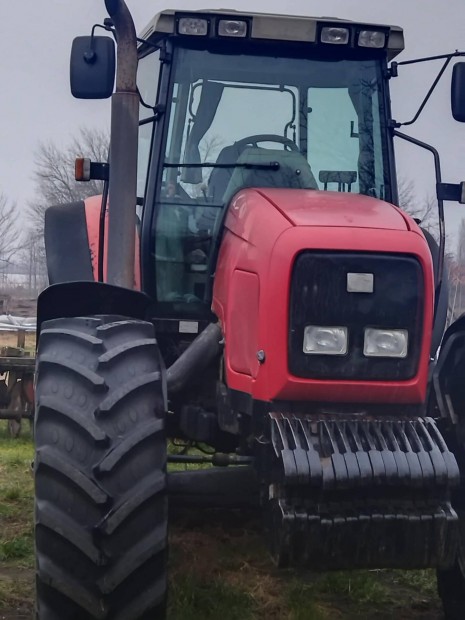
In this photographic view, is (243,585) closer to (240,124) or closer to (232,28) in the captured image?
(240,124)

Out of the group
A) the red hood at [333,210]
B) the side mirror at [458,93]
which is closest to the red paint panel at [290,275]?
the red hood at [333,210]

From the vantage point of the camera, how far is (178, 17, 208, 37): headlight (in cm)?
436

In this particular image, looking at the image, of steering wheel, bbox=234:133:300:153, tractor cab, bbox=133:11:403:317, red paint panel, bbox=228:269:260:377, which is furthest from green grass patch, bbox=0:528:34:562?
steering wheel, bbox=234:133:300:153

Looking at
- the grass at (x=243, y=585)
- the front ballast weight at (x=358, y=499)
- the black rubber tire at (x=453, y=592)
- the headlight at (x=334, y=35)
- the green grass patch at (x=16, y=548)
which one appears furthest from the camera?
the green grass patch at (x=16, y=548)

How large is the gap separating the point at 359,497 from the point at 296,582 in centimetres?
157

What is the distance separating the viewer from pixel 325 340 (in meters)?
3.58

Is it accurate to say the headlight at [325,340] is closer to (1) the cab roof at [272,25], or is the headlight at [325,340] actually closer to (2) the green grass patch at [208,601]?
(2) the green grass patch at [208,601]

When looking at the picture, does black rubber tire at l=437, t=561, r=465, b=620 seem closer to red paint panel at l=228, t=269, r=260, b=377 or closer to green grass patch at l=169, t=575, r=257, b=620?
green grass patch at l=169, t=575, r=257, b=620

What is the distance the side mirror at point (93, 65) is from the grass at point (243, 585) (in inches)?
91.1

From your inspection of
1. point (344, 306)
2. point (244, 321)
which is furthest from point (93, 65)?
point (344, 306)

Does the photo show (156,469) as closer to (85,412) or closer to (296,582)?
(85,412)

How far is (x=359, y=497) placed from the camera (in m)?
3.36

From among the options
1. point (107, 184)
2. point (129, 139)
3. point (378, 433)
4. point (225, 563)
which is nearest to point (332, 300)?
point (378, 433)

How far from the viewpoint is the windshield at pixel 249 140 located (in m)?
4.44
